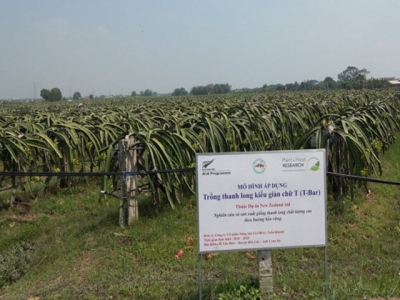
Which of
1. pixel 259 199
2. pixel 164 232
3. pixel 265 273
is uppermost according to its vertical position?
pixel 259 199

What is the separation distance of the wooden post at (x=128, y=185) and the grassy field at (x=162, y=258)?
0.13m

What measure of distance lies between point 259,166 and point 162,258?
68.2 inches

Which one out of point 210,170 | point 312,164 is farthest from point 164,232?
point 312,164

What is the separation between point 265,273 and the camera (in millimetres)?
3055

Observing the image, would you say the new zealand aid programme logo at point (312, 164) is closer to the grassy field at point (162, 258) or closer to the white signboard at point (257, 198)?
the white signboard at point (257, 198)

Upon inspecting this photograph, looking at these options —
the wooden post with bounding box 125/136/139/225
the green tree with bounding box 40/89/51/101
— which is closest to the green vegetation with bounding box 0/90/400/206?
the wooden post with bounding box 125/136/139/225

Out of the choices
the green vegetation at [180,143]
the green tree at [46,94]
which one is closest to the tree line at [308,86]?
the green tree at [46,94]

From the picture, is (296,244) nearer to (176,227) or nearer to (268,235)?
(268,235)

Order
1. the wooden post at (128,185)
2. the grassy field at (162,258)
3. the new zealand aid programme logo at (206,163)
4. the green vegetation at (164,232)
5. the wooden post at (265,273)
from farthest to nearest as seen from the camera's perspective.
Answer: the wooden post at (128,185), the green vegetation at (164,232), the grassy field at (162,258), the wooden post at (265,273), the new zealand aid programme logo at (206,163)

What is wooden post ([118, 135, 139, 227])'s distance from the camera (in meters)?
4.62

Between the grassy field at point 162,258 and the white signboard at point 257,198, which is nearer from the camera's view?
the white signboard at point 257,198

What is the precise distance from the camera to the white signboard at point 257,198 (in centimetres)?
291

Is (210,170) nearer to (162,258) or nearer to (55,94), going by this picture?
(162,258)

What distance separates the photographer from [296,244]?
2.99 meters
